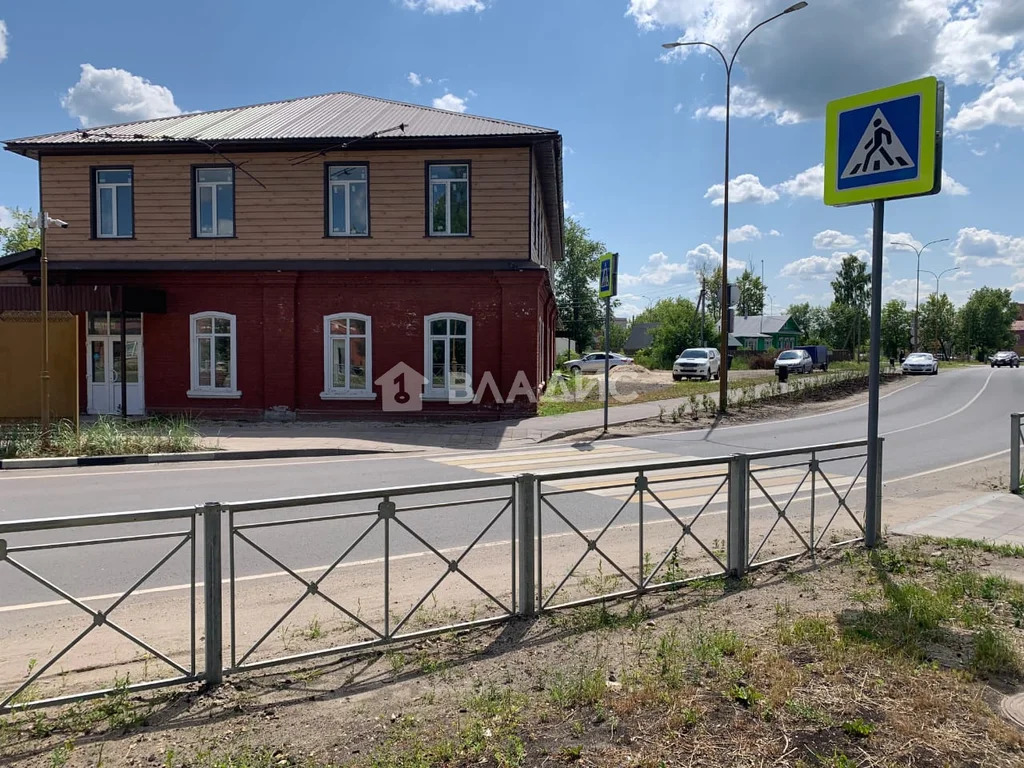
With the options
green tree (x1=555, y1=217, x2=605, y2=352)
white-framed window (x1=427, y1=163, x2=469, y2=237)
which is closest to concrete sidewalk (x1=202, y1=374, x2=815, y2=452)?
white-framed window (x1=427, y1=163, x2=469, y2=237)

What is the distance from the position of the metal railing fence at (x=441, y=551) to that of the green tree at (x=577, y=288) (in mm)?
63885

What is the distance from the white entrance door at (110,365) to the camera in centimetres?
1955

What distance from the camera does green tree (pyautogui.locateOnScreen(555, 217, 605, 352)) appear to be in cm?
7281

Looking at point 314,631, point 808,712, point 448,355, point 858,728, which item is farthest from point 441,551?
point 448,355

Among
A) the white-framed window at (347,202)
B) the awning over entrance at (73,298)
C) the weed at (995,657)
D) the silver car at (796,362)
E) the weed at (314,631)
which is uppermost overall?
the white-framed window at (347,202)

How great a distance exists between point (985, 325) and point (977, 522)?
4105 inches

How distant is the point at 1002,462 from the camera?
13.4m

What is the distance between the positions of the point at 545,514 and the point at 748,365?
48371mm

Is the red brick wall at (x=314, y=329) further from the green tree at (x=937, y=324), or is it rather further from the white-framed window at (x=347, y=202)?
the green tree at (x=937, y=324)

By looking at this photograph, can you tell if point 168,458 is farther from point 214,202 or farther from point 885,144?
point 885,144

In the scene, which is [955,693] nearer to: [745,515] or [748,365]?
[745,515]

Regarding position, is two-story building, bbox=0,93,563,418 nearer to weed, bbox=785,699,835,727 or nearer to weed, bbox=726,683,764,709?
weed, bbox=726,683,764,709

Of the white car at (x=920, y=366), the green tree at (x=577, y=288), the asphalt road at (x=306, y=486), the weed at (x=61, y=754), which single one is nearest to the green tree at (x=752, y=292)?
the green tree at (x=577, y=288)

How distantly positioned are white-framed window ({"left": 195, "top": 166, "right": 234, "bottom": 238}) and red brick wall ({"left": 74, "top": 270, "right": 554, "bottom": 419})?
4.66 feet
